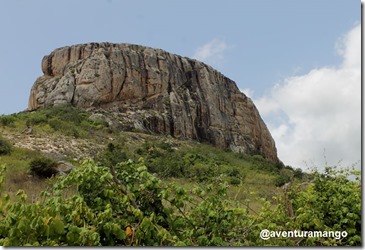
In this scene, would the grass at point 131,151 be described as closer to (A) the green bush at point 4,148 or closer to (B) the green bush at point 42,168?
(A) the green bush at point 4,148

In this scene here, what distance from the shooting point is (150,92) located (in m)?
38.8

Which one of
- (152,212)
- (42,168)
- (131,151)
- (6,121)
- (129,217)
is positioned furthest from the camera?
(6,121)

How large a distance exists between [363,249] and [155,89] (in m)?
35.7

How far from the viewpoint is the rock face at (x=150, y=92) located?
36156 millimetres

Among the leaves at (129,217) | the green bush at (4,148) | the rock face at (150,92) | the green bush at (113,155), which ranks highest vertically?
the rock face at (150,92)

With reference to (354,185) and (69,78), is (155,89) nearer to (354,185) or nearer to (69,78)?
(69,78)

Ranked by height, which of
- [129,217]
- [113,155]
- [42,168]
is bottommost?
[129,217]

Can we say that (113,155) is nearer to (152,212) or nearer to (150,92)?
(152,212)

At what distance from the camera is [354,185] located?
582cm

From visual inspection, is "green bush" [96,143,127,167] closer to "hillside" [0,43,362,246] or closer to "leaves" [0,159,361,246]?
"hillside" [0,43,362,246]

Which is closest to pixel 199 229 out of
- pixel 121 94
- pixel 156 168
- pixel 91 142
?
pixel 156 168

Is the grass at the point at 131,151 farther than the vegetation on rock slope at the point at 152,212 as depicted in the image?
Yes

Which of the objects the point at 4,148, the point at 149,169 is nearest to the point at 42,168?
the point at 4,148

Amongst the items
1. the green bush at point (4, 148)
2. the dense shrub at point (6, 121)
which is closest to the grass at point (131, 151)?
the dense shrub at point (6, 121)
